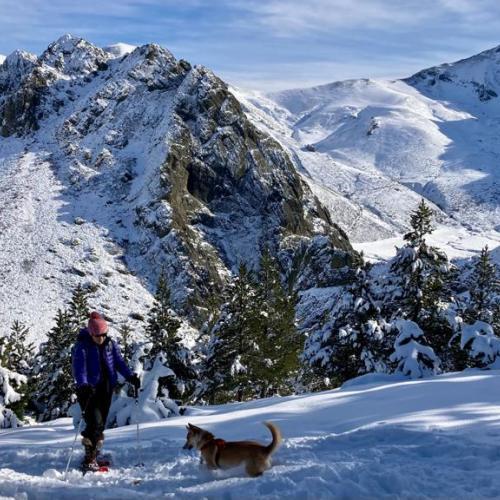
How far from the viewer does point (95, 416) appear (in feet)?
27.0

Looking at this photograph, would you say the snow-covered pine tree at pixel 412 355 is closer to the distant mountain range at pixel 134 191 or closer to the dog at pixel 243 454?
the dog at pixel 243 454

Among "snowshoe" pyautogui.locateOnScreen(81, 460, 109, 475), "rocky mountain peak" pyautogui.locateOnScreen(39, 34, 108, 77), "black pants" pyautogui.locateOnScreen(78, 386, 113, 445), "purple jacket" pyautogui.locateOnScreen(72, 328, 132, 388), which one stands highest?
"rocky mountain peak" pyautogui.locateOnScreen(39, 34, 108, 77)

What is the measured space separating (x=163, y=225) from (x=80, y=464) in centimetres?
6794

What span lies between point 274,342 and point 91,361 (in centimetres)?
2028

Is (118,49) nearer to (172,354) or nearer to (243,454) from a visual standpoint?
(172,354)

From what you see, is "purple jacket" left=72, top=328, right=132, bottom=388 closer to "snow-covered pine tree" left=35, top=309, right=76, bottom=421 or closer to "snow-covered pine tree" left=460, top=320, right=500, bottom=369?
"snow-covered pine tree" left=460, top=320, right=500, bottom=369

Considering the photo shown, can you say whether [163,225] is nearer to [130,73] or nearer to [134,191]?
[134,191]

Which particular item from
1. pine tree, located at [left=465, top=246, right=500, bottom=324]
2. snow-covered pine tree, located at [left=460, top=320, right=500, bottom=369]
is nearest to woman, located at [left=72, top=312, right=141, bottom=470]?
snow-covered pine tree, located at [left=460, top=320, right=500, bottom=369]

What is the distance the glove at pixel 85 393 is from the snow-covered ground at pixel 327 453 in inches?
36.4

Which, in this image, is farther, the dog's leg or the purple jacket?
the purple jacket

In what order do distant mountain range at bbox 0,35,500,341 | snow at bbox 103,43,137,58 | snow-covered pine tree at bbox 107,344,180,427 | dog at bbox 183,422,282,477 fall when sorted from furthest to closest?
snow at bbox 103,43,137,58 → distant mountain range at bbox 0,35,500,341 → snow-covered pine tree at bbox 107,344,180,427 → dog at bbox 183,422,282,477

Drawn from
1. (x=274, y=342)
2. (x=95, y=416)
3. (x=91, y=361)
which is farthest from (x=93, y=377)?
(x=274, y=342)

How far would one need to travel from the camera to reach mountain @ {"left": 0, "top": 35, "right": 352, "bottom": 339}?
218ft

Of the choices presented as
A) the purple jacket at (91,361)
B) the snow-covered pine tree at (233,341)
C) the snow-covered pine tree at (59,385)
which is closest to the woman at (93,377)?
the purple jacket at (91,361)
